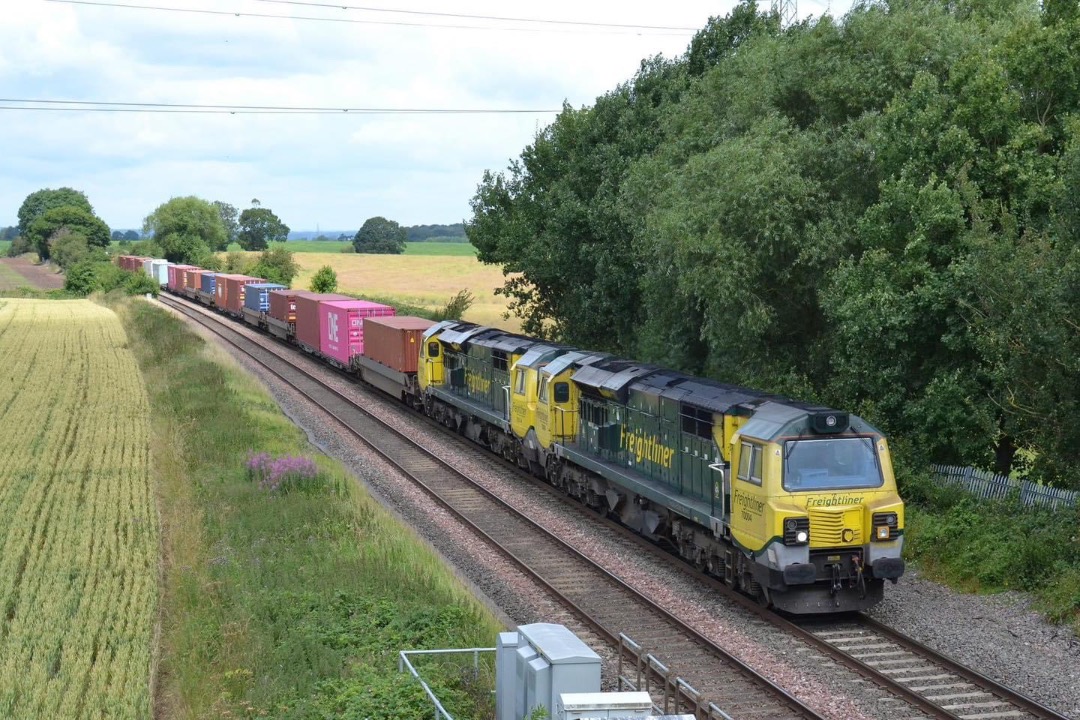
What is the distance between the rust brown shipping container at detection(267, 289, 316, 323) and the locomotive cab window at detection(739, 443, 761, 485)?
43.2 metres

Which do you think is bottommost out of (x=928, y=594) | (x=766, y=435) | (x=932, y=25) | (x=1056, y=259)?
(x=928, y=594)

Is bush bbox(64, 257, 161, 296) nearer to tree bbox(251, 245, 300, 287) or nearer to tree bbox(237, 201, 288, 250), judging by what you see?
tree bbox(251, 245, 300, 287)

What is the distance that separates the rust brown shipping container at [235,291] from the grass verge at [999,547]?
59.4m

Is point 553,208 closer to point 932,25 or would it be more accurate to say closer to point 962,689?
point 932,25

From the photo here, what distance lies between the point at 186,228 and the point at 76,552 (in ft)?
432

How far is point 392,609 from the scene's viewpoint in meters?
15.4

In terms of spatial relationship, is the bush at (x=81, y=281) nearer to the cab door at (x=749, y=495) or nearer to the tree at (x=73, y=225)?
the tree at (x=73, y=225)

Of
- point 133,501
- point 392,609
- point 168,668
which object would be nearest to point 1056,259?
point 392,609

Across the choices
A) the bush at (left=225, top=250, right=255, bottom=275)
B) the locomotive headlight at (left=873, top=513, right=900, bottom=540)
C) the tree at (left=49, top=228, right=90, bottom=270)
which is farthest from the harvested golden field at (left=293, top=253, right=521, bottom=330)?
the locomotive headlight at (left=873, top=513, right=900, bottom=540)

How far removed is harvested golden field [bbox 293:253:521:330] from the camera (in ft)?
317

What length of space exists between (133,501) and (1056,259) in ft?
63.8

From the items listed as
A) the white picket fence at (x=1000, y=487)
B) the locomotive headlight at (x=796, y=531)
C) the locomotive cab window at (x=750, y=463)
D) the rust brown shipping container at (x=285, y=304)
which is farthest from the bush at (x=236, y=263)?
the locomotive headlight at (x=796, y=531)

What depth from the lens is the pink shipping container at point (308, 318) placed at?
51.3 metres

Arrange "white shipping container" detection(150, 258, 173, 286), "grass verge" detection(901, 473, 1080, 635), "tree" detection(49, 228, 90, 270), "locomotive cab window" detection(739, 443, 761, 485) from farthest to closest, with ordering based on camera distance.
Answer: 1. "tree" detection(49, 228, 90, 270)
2. "white shipping container" detection(150, 258, 173, 286)
3. "grass verge" detection(901, 473, 1080, 635)
4. "locomotive cab window" detection(739, 443, 761, 485)
